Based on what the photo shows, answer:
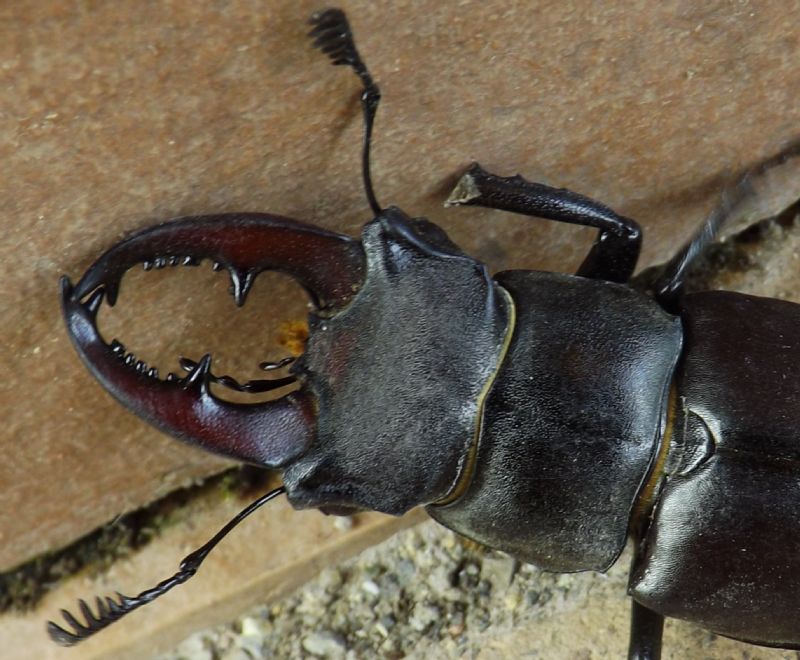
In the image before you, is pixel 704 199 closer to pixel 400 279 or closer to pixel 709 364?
pixel 709 364

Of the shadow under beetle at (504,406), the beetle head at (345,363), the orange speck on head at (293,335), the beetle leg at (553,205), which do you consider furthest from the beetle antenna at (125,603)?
the beetle leg at (553,205)

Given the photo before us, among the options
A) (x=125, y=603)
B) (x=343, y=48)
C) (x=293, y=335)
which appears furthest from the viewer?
(x=293, y=335)

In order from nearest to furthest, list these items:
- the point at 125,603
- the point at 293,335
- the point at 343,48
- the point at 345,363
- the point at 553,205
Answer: the point at 343,48, the point at 345,363, the point at 125,603, the point at 553,205, the point at 293,335

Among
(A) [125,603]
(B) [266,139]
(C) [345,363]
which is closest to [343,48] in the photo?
(B) [266,139]

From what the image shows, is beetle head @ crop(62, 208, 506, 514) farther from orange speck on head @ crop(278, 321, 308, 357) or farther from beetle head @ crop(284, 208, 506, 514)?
orange speck on head @ crop(278, 321, 308, 357)

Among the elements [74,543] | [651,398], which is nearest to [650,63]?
[651,398]

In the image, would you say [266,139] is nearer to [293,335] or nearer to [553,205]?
[293,335]

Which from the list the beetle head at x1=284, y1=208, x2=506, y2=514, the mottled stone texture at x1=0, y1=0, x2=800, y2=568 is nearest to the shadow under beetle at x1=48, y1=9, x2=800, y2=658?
the beetle head at x1=284, y1=208, x2=506, y2=514
